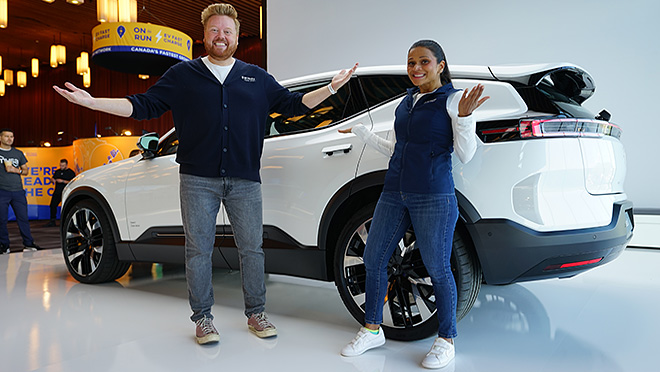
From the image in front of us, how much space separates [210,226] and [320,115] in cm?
82

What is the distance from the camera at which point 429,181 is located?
6.36ft

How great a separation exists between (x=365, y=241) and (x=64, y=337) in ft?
5.11

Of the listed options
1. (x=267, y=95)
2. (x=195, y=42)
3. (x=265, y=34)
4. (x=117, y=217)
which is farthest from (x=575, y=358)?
(x=195, y=42)

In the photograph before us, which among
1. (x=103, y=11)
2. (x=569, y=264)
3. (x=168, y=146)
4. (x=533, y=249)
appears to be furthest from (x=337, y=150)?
(x=103, y=11)

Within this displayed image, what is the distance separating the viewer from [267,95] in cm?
244

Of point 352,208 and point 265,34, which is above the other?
point 265,34

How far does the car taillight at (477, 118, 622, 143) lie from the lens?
192 centimetres

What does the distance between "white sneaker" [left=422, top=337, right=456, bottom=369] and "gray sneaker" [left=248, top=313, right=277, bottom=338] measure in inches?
30.5

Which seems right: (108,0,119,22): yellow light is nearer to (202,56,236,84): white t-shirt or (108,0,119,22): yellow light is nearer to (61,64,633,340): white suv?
(61,64,633,340): white suv

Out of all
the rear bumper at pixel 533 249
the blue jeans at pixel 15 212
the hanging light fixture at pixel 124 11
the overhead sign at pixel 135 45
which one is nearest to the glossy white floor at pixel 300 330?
the rear bumper at pixel 533 249

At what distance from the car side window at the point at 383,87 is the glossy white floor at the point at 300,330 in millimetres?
1170

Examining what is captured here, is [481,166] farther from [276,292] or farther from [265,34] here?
[265,34]

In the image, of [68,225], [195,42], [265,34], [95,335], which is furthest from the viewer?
[195,42]

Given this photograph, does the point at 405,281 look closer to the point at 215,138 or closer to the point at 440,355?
the point at 440,355
